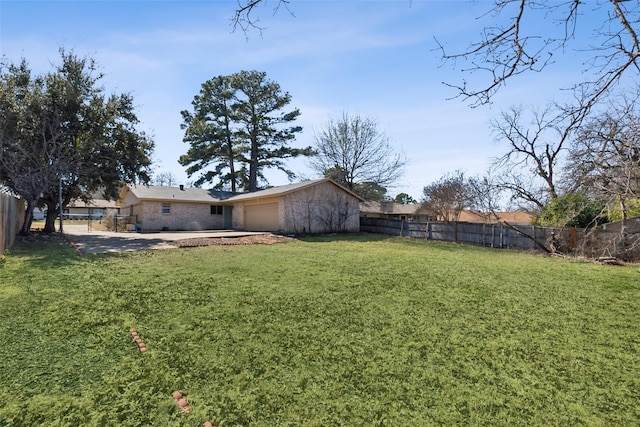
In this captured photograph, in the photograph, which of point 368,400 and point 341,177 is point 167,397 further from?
point 341,177

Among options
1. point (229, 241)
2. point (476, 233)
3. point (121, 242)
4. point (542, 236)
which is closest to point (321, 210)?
point (229, 241)

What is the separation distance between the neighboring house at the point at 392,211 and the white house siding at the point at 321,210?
1028cm

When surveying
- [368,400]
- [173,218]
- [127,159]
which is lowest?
[368,400]

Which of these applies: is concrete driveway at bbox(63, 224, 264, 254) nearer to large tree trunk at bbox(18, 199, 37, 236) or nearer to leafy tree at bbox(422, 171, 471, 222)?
large tree trunk at bbox(18, 199, 37, 236)

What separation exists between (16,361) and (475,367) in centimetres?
420

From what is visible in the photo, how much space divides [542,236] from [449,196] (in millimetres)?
13800

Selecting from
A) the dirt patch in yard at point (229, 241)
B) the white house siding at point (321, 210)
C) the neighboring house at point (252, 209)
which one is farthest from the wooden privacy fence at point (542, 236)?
the dirt patch in yard at point (229, 241)

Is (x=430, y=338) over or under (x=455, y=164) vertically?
under

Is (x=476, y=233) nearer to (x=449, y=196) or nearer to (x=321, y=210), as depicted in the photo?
(x=321, y=210)

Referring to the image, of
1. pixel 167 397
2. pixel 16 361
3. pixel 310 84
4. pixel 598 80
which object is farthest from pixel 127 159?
pixel 598 80

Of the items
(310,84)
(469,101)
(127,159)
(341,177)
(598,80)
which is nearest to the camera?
(598,80)

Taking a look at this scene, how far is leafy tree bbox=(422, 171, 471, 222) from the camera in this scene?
81.5ft

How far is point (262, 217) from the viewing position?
21.3m

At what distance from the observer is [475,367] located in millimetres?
3113
